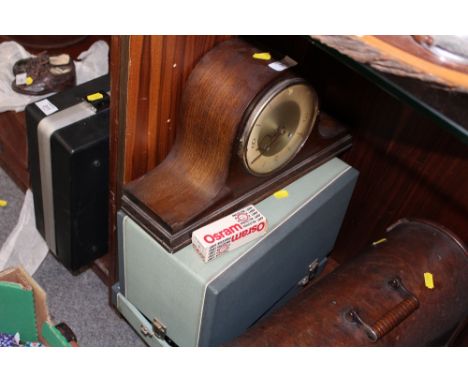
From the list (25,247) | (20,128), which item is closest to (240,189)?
(25,247)

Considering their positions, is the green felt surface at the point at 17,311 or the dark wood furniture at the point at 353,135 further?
the green felt surface at the point at 17,311

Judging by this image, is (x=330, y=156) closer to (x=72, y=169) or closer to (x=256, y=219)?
(x=256, y=219)

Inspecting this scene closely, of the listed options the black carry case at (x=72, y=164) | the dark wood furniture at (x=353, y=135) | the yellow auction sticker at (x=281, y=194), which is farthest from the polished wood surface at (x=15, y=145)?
the yellow auction sticker at (x=281, y=194)

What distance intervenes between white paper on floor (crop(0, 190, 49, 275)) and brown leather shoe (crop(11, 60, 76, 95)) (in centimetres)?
37

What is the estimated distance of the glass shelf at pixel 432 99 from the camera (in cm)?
55

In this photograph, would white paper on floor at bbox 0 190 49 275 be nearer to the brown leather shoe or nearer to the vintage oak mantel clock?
the brown leather shoe

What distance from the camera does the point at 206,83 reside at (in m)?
1.04

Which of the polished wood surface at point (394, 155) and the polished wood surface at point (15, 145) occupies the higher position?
the polished wood surface at point (394, 155)

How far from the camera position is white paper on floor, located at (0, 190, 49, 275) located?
5.40ft

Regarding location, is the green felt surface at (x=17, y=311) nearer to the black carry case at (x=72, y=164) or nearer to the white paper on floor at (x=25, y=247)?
the black carry case at (x=72, y=164)

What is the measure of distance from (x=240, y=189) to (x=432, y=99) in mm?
599

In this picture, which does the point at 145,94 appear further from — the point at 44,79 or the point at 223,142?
the point at 44,79

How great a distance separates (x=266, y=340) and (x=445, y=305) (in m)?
0.43

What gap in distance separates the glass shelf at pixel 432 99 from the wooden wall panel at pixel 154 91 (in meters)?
0.49
